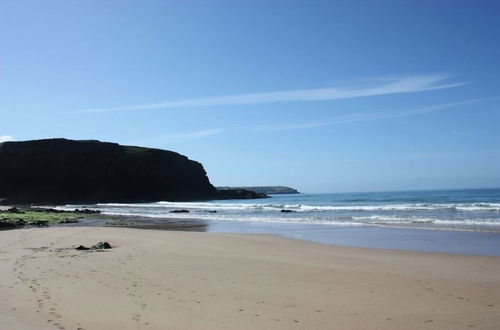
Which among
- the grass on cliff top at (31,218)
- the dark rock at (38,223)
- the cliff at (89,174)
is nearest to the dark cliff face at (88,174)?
the cliff at (89,174)

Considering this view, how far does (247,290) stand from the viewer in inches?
324

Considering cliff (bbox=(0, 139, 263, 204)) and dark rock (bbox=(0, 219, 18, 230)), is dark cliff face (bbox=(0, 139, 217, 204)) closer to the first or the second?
cliff (bbox=(0, 139, 263, 204))

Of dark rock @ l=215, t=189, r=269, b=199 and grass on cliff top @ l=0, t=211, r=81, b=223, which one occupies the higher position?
dark rock @ l=215, t=189, r=269, b=199

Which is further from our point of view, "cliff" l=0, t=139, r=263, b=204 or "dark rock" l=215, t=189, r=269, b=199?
"dark rock" l=215, t=189, r=269, b=199

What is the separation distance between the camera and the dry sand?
6.24 meters

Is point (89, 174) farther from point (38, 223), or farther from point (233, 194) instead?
point (38, 223)

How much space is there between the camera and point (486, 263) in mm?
11148

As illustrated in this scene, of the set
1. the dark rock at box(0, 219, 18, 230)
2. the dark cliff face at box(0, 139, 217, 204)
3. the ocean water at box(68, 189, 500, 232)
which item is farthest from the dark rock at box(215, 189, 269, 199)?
the dark rock at box(0, 219, 18, 230)

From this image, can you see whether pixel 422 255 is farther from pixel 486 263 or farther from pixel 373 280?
pixel 373 280

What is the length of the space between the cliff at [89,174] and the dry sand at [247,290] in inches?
2920

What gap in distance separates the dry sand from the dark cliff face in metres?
74.2

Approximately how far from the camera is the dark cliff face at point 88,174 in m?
83.8

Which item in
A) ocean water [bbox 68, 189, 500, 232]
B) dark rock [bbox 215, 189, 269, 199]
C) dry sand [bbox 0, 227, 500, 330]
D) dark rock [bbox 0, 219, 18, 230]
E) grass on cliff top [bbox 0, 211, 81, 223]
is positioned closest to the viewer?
dry sand [bbox 0, 227, 500, 330]

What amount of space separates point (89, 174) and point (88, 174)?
19cm
